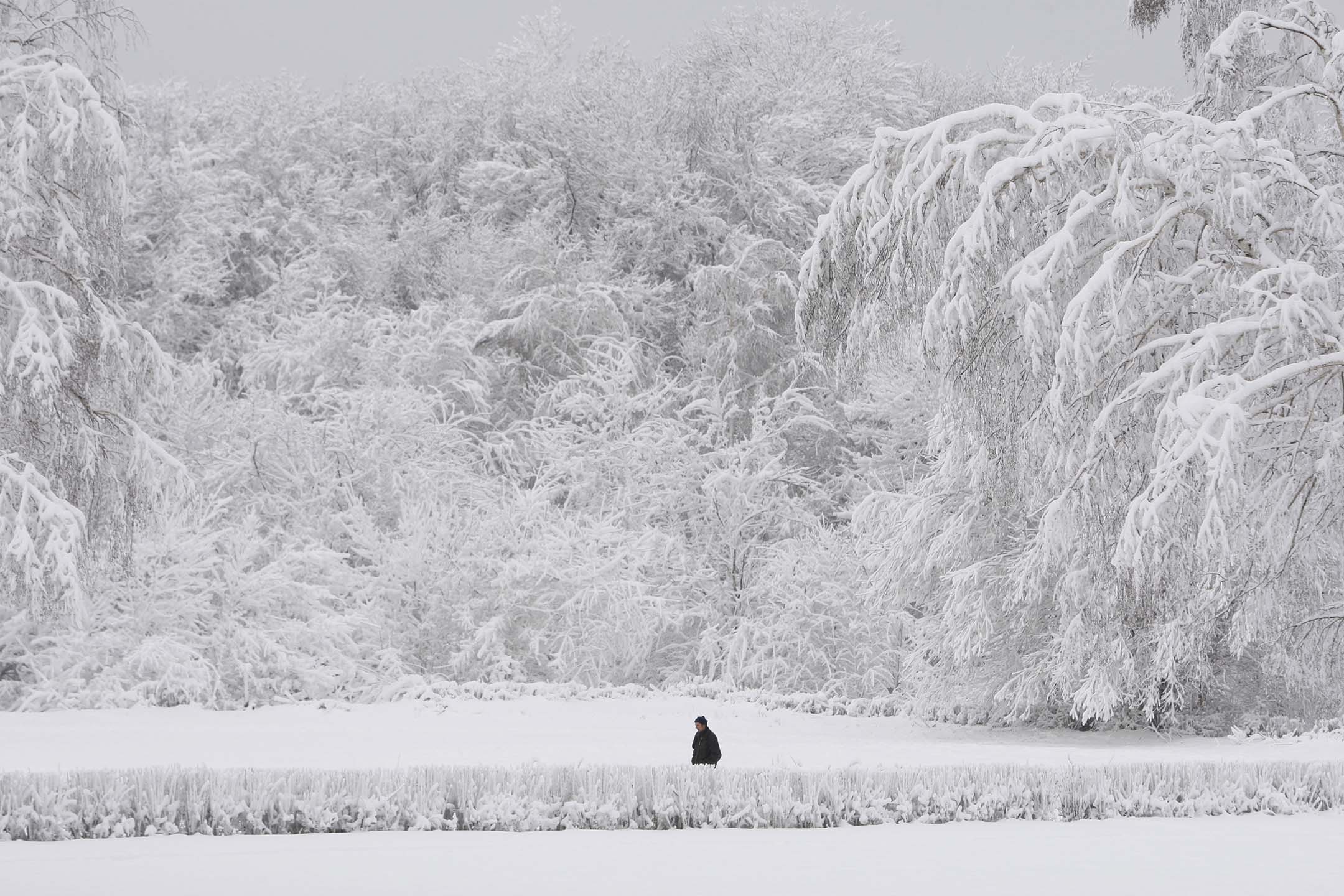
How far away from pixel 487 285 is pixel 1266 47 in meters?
22.5

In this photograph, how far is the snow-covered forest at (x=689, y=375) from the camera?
25.2ft

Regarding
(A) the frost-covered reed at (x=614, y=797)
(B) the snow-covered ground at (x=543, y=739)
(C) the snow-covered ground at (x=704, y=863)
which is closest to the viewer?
(C) the snow-covered ground at (x=704, y=863)

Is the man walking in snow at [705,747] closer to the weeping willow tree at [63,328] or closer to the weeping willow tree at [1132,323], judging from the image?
the weeping willow tree at [1132,323]

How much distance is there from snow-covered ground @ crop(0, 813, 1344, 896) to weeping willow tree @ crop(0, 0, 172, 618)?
349 centimetres

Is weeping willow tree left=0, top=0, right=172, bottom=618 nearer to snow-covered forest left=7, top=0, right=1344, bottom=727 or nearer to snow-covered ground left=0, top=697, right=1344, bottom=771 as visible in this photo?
snow-covered forest left=7, top=0, right=1344, bottom=727

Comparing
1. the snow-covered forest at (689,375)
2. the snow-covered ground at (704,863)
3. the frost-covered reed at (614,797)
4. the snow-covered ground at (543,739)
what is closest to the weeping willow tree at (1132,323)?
the snow-covered forest at (689,375)

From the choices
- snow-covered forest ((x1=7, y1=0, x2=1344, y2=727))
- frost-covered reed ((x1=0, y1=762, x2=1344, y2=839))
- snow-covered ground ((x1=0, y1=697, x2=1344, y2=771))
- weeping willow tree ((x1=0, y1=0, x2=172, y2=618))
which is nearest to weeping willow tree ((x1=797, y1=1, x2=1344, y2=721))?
snow-covered forest ((x1=7, y1=0, x2=1344, y2=727))

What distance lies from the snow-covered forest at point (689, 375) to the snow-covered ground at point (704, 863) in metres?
1.46

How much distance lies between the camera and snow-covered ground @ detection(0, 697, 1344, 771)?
38.1ft

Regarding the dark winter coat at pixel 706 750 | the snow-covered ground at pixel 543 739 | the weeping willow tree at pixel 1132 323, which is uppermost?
the weeping willow tree at pixel 1132 323

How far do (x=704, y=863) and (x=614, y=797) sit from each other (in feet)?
4.81

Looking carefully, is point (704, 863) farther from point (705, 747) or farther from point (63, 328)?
point (63, 328)

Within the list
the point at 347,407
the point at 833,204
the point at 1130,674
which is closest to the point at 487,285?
the point at 347,407

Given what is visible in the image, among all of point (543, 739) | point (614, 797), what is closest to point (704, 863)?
point (614, 797)
